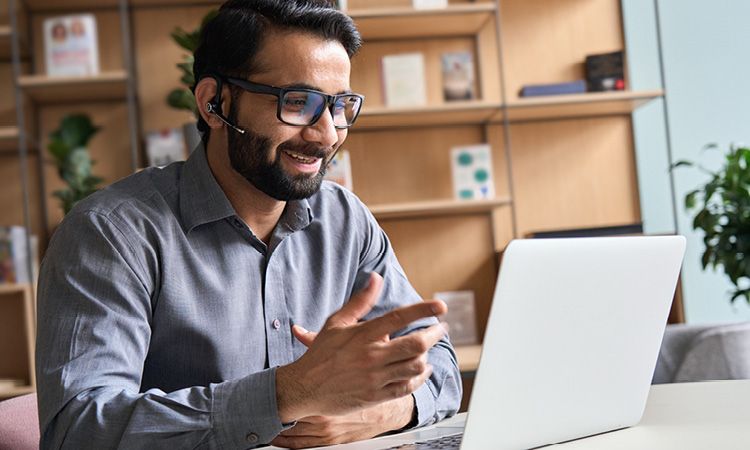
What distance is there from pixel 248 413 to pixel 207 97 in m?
0.66

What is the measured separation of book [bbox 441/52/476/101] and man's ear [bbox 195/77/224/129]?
6.53 ft

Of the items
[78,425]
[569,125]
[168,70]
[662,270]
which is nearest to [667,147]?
[569,125]

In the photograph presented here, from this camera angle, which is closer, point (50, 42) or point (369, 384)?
point (369, 384)

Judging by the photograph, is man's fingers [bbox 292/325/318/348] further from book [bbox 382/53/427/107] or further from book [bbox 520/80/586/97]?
book [bbox 520/80/586/97]

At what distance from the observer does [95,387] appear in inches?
46.3

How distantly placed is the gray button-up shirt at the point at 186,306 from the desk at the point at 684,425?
0.51ft

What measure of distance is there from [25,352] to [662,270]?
280 centimetres

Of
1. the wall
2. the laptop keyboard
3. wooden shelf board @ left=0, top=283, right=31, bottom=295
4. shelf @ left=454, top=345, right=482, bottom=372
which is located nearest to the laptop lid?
Result: the laptop keyboard

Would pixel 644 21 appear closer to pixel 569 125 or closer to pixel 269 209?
pixel 569 125

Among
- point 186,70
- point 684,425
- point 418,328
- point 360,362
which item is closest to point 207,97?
point 418,328

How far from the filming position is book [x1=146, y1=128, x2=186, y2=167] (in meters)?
3.43

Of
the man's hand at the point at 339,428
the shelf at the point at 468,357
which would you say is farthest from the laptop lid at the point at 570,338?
the shelf at the point at 468,357

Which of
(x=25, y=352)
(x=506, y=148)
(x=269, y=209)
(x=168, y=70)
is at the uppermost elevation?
(x=168, y=70)

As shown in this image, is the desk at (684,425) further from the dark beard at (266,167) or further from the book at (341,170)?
the book at (341,170)
